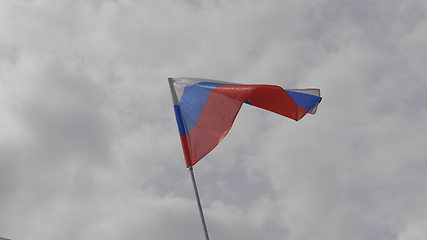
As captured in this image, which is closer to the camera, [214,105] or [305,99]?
[214,105]

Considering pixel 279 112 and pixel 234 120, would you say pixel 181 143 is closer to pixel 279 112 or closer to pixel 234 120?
pixel 234 120

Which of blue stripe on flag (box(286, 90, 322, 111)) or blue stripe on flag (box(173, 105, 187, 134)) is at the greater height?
blue stripe on flag (box(286, 90, 322, 111))

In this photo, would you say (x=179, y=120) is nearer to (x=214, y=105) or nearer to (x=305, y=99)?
(x=214, y=105)

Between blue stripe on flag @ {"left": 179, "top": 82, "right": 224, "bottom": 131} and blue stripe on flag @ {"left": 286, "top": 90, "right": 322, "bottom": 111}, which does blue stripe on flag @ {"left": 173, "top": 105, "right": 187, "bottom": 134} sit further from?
blue stripe on flag @ {"left": 286, "top": 90, "right": 322, "bottom": 111}

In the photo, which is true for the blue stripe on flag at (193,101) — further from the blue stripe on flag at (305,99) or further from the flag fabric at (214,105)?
the blue stripe on flag at (305,99)

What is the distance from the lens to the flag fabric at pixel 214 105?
18.8 meters

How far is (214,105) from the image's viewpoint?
1956 cm

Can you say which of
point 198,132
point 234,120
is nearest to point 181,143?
point 198,132

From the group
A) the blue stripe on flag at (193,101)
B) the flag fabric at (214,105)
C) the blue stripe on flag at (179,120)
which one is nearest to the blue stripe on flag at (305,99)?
the flag fabric at (214,105)

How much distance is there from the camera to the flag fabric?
18.8 m

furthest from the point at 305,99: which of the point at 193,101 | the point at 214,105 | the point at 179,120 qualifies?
the point at 179,120

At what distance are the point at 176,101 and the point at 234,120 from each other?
7.42 feet

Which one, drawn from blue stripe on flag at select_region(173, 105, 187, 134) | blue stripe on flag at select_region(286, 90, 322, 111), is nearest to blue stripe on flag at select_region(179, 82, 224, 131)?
blue stripe on flag at select_region(173, 105, 187, 134)

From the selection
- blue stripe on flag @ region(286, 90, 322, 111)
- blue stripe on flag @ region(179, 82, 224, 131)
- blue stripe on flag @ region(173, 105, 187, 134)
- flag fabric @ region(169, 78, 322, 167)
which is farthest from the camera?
blue stripe on flag @ region(286, 90, 322, 111)
